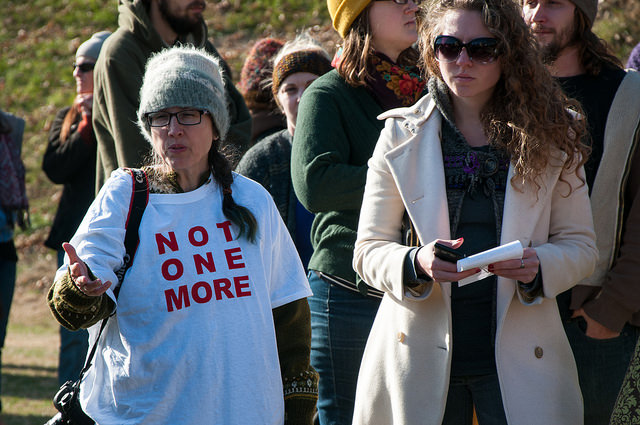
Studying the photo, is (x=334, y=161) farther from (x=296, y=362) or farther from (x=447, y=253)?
(x=447, y=253)

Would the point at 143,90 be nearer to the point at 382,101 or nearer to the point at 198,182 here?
the point at 198,182

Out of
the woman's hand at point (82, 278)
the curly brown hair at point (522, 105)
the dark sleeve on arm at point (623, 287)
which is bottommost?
the dark sleeve on arm at point (623, 287)

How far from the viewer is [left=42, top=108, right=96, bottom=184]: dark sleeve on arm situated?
5320 mm

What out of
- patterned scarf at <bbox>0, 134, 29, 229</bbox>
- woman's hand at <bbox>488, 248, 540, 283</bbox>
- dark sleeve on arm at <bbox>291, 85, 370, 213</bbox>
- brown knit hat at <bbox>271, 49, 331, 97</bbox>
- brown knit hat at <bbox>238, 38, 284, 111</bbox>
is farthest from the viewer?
patterned scarf at <bbox>0, 134, 29, 229</bbox>

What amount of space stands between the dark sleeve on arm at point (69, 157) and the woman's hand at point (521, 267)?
3513 mm

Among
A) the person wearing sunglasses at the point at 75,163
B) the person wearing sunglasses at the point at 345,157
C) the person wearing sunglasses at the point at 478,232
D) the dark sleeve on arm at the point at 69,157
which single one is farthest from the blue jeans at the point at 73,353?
the person wearing sunglasses at the point at 478,232

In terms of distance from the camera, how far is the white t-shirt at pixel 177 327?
2.48 m

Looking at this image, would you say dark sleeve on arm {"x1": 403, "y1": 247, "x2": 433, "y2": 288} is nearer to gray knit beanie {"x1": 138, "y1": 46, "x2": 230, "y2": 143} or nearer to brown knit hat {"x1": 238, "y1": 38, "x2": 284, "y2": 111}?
gray knit beanie {"x1": 138, "y1": 46, "x2": 230, "y2": 143}

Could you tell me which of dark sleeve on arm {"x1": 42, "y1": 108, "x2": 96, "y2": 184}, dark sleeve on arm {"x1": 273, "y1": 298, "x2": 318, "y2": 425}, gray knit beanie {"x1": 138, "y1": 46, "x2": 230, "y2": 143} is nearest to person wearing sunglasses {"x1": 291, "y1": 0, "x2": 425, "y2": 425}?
dark sleeve on arm {"x1": 273, "y1": 298, "x2": 318, "y2": 425}

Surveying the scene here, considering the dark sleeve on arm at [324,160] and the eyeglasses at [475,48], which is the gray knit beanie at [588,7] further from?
the dark sleeve on arm at [324,160]

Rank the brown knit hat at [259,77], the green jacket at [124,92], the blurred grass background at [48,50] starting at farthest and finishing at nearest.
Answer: the blurred grass background at [48,50]
the brown knit hat at [259,77]
the green jacket at [124,92]

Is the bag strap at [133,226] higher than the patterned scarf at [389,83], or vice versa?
the patterned scarf at [389,83]

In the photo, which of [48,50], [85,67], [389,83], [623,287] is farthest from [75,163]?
[48,50]

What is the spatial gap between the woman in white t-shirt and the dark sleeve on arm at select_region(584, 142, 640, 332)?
1.10m
